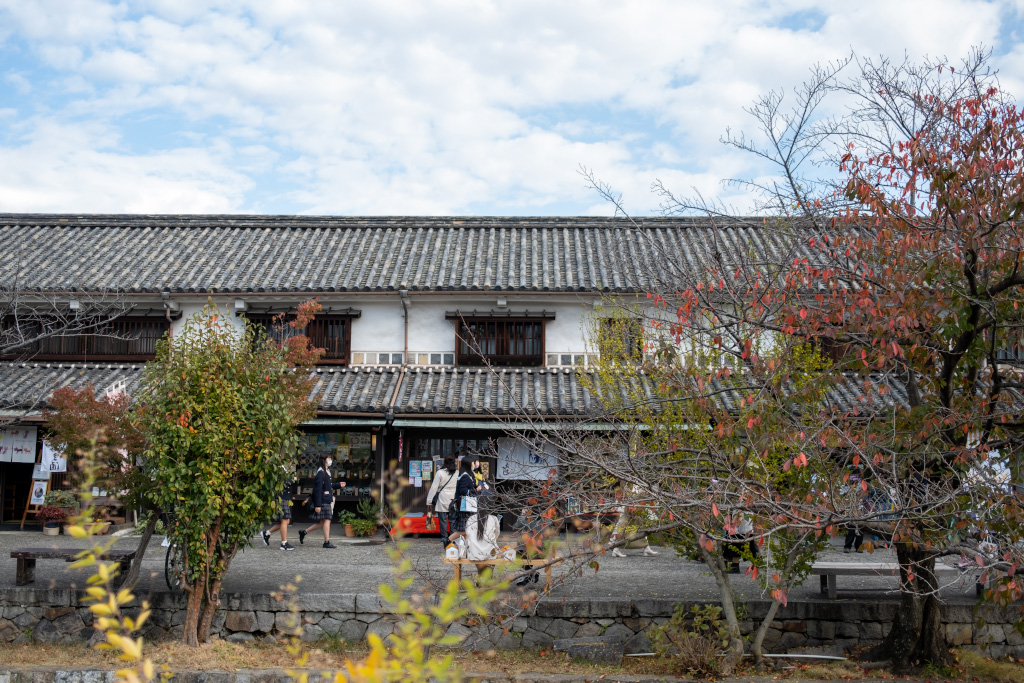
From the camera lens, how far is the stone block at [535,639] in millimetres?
9820

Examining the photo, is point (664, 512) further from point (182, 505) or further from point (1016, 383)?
point (182, 505)

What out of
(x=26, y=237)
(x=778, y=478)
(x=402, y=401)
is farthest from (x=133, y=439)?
(x=26, y=237)

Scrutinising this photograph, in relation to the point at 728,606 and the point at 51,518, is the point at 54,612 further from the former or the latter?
the point at 728,606

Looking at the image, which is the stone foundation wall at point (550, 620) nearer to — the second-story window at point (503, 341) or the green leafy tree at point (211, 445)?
the green leafy tree at point (211, 445)

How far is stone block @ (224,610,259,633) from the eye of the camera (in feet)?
32.5

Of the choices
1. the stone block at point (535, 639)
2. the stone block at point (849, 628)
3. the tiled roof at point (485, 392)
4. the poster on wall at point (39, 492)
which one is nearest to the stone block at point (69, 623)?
the stone block at point (535, 639)

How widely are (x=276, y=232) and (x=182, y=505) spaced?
13.1 metres

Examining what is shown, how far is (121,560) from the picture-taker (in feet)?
33.1

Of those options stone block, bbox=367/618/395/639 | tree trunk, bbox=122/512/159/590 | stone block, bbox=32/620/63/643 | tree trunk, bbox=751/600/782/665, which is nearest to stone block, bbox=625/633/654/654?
tree trunk, bbox=751/600/782/665

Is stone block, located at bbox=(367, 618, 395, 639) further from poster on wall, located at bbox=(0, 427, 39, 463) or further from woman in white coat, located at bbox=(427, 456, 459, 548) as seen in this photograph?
poster on wall, located at bbox=(0, 427, 39, 463)

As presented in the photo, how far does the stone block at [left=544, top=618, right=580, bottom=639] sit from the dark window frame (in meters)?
12.0

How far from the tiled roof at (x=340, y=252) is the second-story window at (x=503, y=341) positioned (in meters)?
0.88

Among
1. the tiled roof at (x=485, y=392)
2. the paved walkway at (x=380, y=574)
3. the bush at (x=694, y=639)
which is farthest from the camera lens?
the tiled roof at (x=485, y=392)

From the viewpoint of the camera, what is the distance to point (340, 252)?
19609 millimetres
